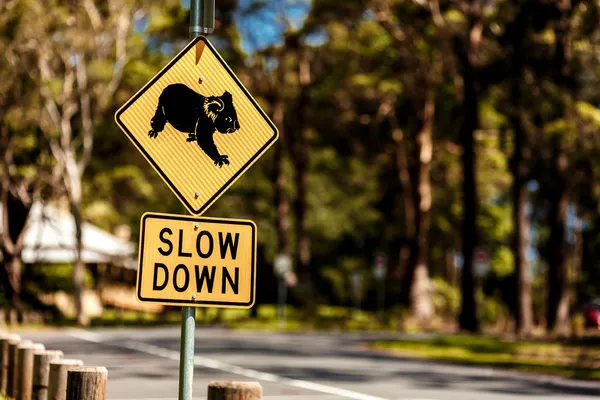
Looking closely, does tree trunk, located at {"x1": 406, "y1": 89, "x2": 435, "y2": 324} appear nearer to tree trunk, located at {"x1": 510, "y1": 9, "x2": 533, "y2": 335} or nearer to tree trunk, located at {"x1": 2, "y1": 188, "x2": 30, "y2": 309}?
tree trunk, located at {"x1": 510, "y1": 9, "x2": 533, "y2": 335}

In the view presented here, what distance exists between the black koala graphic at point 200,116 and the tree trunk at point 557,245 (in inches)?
1254

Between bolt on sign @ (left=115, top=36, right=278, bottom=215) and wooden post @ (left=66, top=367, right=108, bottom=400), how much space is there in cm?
191

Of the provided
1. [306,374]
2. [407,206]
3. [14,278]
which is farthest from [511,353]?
[407,206]

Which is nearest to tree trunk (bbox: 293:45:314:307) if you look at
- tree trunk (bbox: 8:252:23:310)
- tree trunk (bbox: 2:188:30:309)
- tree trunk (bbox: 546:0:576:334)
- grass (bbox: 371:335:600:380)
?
tree trunk (bbox: 2:188:30:309)

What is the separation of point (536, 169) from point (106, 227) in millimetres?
29968

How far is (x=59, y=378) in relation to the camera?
925cm

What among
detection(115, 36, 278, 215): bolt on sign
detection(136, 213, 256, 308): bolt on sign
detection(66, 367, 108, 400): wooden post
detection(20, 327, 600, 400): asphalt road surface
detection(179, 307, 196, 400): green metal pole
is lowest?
detection(20, 327, 600, 400): asphalt road surface

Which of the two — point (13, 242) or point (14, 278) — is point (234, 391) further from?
point (13, 242)

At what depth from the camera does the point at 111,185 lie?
5756 centimetres

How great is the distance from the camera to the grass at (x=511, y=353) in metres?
23.4

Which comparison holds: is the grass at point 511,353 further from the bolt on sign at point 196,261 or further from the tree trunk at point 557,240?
the bolt on sign at point 196,261

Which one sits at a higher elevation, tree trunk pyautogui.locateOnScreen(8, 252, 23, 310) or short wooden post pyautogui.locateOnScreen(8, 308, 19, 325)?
tree trunk pyautogui.locateOnScreen(8, 252, 23, 310)

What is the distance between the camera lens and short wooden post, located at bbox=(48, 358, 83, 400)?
9219mm

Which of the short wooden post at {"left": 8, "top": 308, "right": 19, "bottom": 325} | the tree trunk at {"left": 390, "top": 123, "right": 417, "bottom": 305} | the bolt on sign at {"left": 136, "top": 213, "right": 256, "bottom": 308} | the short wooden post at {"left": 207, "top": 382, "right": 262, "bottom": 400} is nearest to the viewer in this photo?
the bolt on sign at {"left": 136, "top": 213, "right": 256, "bottom": 308}
